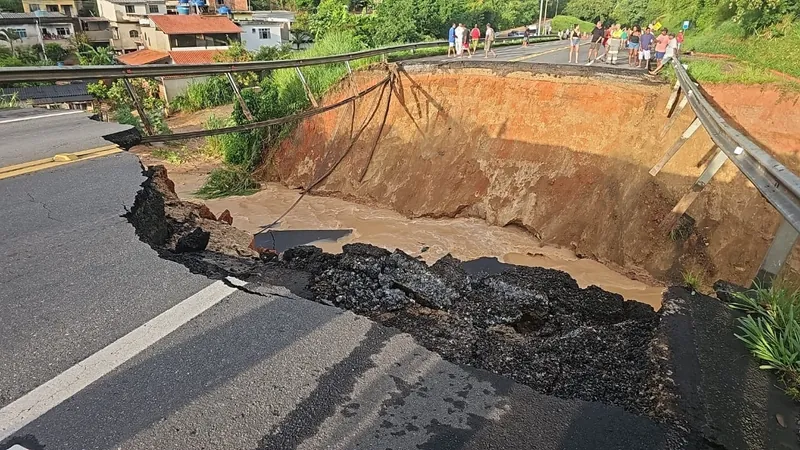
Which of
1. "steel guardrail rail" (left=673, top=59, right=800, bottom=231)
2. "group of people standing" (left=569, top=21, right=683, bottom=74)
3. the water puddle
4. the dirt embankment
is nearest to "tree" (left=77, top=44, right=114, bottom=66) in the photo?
the water puddle

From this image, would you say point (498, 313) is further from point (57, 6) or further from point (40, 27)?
point (57, 6)

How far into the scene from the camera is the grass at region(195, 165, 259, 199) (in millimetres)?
16969

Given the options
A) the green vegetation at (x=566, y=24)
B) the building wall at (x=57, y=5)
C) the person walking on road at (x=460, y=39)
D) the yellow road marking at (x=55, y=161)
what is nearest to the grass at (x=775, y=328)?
the yellow road marking at (x=55, y=161)

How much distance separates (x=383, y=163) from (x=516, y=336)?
13.3 meters

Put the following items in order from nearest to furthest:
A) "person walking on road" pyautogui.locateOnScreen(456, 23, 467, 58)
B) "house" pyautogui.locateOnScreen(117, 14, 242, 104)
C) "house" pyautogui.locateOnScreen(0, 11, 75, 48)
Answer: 1. "person walking on road" pyautogui.locateOnScreen(456, 23, 467, 58)
2. "house" pyautogui.locateOnScreen(117, 14, 242, 104)
3. "house" pyautogui.locateOnScreen(0, 11, 75, 48)

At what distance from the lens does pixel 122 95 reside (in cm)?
2689

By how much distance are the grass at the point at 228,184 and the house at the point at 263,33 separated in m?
27.8

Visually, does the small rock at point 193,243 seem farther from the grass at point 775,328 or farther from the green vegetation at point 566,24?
the green vegetation at point 566,24

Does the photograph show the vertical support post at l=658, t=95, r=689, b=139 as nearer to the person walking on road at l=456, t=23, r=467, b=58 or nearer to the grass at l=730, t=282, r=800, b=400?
the grass at l=730, t=282, r=800, b=400

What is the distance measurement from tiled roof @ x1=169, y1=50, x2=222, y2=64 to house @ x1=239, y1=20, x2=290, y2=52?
5.84 meters

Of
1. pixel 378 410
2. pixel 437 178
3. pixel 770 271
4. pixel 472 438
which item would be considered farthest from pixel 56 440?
pixel 437 178

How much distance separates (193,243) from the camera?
5.61 metres

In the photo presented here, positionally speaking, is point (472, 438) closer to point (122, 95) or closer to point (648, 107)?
point (648, 107)

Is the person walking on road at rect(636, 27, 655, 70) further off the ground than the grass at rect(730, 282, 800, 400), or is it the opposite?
the person walking on road at rect(636, 27, 655, 70)
